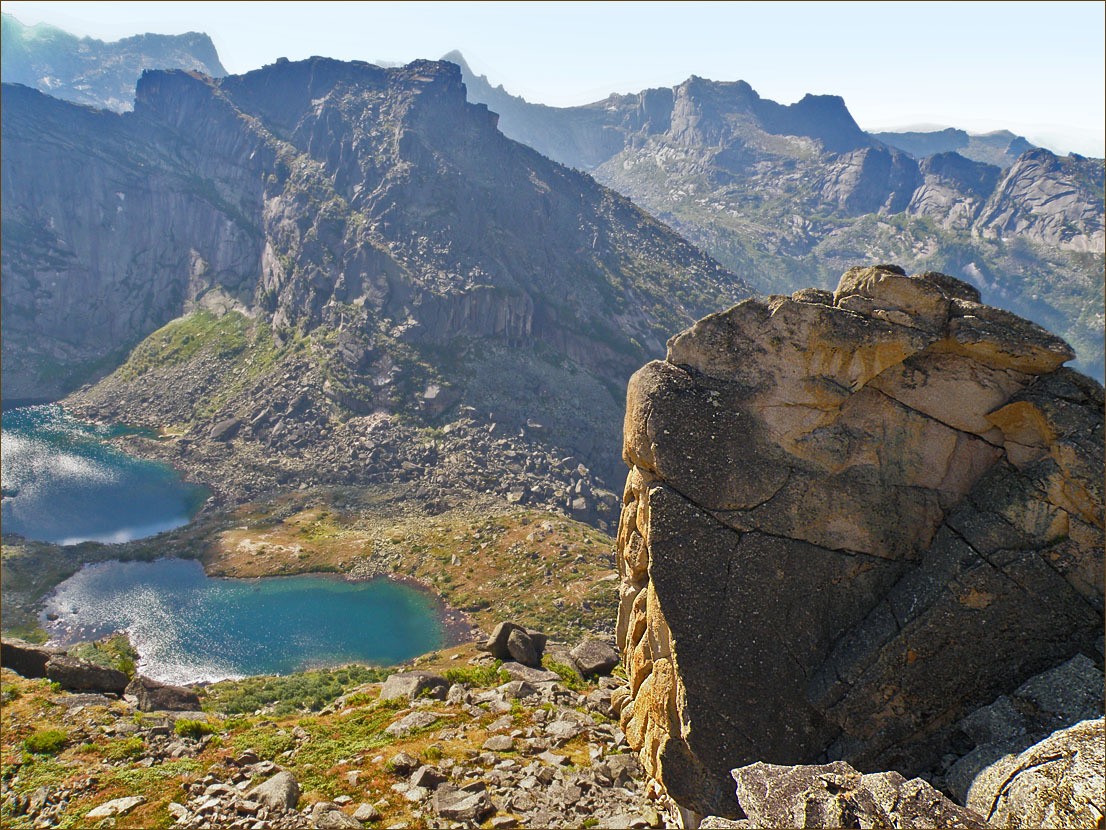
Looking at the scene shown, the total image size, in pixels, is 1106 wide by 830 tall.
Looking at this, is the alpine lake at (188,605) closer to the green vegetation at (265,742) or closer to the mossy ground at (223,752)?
the mossy ground at (223,752)

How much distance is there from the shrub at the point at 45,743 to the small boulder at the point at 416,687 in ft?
36.5

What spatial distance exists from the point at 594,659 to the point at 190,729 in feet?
54.6

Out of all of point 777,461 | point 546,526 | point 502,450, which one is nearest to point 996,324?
point 777,461

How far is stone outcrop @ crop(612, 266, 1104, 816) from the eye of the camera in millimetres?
15719

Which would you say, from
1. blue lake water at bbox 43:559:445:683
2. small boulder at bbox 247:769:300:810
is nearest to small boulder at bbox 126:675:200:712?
small boulder at bbox 247:769:300:810

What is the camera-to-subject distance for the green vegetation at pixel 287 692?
37938mm

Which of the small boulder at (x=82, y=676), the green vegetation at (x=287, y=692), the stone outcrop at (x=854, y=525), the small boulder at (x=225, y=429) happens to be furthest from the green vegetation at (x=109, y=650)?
the small boulder at (x=225, y=429)

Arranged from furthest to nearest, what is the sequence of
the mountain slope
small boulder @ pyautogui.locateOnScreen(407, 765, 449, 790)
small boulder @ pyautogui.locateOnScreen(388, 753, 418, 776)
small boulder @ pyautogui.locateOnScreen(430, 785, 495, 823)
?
1. the mountain slope
2. small boulder @ pyautogui.locateOnScreen(388, 753, 418, 776)
3. small boulder @ pyautogui.locateOnScreen(407, 765, 449, 790)
4. small boulder @ pyautogui.locateOnScreen(430, 785, 495, 823)

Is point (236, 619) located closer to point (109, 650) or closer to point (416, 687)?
point (109, 650)

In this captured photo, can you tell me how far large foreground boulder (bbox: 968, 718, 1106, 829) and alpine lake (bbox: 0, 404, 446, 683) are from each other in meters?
59.1

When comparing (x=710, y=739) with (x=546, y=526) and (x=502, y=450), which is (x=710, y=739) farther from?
(x=502, y=450)

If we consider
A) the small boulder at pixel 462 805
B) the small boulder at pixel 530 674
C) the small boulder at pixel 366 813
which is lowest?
the small boulder at pixel 530 674

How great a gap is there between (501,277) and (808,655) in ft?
475

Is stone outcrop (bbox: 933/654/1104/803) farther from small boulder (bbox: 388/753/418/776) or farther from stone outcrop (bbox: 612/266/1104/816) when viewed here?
small boulder (bbox: 388/753/418/776)
